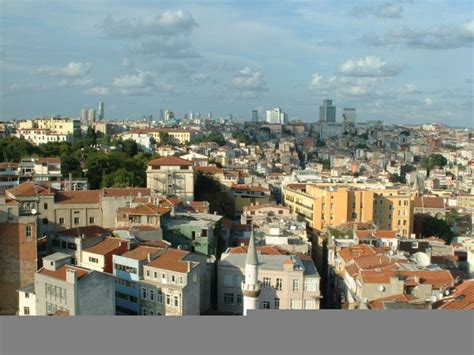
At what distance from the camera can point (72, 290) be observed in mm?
6078

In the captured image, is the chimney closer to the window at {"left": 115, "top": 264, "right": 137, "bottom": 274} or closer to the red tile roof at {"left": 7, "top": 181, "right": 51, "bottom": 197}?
the window at {"left": 115, "top": 264, "right": 137, "bottom": 274}

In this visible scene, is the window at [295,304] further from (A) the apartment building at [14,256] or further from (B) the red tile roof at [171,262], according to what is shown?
(A) the apartment building at [14,256]

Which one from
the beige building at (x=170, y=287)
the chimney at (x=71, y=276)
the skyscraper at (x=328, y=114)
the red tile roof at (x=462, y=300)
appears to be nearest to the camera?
the red tile roof at (x=462, y=300)

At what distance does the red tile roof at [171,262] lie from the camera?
675 centimetres

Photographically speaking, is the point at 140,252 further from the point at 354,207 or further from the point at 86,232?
the point at 354,207

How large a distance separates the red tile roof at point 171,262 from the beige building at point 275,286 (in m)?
0.69

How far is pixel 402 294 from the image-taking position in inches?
268

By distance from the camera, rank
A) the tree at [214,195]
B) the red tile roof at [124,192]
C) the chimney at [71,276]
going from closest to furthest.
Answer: the chimney at [71,276] → the red tile roof at [124,192] → the tree at [214,195]

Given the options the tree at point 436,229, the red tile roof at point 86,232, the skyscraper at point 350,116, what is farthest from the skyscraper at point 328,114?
the red tile roof at point 86,232

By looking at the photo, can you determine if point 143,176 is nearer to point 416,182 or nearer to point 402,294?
point 402,294

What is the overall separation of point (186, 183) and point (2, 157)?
6.63 m

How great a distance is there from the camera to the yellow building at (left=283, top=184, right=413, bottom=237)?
1220 cm

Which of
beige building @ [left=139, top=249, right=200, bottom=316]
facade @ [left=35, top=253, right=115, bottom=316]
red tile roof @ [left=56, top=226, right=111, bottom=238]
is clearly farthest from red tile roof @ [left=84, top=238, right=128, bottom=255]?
facade @ [left=35, top=253, right=115, bottom=316]

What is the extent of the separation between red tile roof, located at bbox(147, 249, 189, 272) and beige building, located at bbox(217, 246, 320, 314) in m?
0.69
